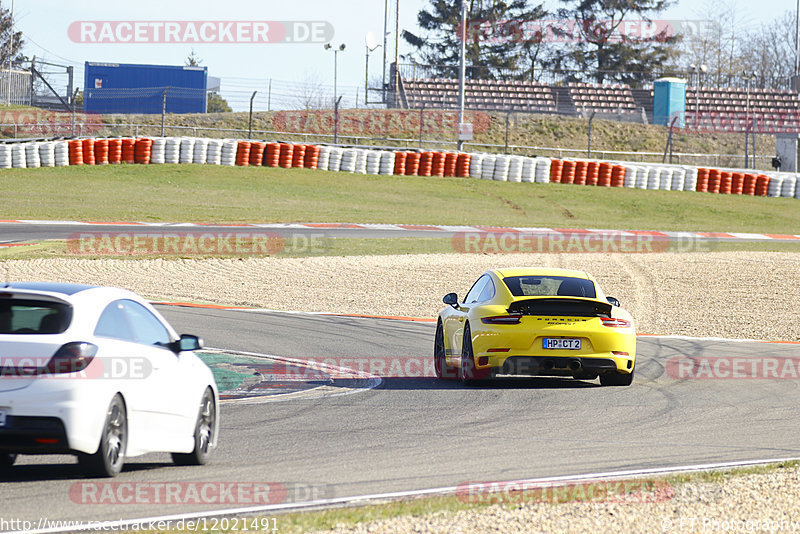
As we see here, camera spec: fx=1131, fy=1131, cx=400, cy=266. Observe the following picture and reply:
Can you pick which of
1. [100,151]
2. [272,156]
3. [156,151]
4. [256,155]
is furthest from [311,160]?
[100,151]

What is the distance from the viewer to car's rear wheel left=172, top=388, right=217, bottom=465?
766cm

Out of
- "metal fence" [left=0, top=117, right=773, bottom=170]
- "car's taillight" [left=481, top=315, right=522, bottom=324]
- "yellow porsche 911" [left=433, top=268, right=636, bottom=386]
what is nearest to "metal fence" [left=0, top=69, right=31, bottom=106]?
"metal fence" [left=0, top=117, right=773, bottom=170]

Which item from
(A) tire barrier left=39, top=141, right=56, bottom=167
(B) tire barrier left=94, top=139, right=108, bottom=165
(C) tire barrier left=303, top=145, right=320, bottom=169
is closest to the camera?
(A) tire barrier left=39, top=141, right=56, bottom=167

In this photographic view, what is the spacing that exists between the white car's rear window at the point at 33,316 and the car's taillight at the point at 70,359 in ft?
0.61

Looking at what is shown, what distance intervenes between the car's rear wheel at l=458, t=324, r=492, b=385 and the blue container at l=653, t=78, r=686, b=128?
5244 centimetres

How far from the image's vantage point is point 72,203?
3338 centimetres

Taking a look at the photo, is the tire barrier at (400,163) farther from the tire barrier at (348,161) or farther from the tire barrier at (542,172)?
the tire barrier at (542,172)

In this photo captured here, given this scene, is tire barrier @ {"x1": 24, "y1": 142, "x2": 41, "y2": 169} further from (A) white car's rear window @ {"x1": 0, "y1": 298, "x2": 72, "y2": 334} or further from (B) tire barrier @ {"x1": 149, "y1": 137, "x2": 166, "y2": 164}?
(A) white car's rear window @ {"x1": 0, "y1": 298, "x2": 72, "y2": 334}

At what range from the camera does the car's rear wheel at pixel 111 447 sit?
658cm

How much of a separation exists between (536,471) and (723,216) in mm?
35115

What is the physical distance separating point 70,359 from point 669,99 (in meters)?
59.4

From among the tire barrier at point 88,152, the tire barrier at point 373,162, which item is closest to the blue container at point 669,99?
the tire barrier at point 373,162

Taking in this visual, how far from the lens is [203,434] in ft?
25.7

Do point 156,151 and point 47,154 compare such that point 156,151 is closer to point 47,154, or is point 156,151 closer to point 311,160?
point 47,154
